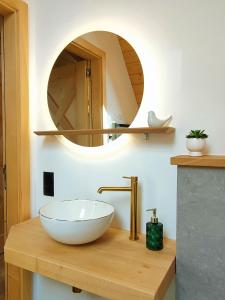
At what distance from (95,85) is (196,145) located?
62 centimetres

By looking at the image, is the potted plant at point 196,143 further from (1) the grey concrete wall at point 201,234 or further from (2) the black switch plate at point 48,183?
(2) the black switch plate at point 48,183

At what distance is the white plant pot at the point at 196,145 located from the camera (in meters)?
0.84

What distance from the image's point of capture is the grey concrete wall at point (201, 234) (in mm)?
760

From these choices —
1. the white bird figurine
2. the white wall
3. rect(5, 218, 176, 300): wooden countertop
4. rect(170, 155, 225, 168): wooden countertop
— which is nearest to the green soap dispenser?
rect(5, 218, 176, 300): wooden countertop

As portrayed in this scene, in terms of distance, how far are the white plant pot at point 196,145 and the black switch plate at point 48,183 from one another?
803mm

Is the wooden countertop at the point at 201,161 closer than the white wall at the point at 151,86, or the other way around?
the wooden countertop at the point at 201,161

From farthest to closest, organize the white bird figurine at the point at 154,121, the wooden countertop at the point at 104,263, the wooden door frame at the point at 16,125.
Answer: the wooden door frame at the point at 16,125 → the white bird figurine at the point at 154,121 → the wooden countertop at the point at 104,263

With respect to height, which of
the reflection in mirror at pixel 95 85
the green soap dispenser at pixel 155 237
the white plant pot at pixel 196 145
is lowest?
the green soap dispenser at pixel 155 237

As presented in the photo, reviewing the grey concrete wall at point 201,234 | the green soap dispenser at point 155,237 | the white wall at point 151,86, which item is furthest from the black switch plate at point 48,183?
the grey concrete wall at point 201,234

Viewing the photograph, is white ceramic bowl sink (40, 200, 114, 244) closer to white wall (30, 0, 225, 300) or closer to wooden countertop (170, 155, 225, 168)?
white wall (30, 0, 225, 300)

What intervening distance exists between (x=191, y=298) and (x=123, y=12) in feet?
4.02

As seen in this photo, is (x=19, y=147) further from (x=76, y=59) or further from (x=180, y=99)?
(x=180, y=99)

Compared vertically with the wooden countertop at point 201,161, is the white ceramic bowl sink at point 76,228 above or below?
below

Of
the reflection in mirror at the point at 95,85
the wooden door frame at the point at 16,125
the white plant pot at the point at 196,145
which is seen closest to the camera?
the white plant pot at the point at 196,145
